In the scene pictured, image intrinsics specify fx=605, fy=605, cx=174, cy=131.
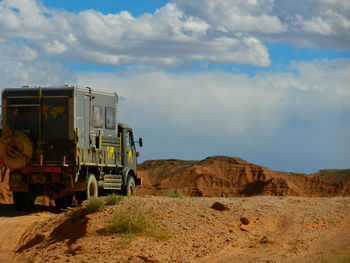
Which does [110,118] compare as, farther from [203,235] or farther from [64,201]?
[203,235]

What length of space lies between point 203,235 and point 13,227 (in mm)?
7041

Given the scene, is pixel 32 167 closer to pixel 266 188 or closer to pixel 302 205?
pixel 302 205

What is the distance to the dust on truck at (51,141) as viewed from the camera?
2095cm

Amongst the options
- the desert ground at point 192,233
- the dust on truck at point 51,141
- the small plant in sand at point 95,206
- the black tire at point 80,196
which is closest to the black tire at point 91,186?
the dust on truck at point 51,141

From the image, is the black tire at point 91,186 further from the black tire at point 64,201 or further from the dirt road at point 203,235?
the dirt road at point 203,235

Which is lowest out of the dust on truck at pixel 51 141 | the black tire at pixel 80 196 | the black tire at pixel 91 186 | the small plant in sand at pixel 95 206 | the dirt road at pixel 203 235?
the dirt road at pixel 203 235

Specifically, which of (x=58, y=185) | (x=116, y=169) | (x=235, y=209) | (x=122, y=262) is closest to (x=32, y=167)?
(x=58, y=185)

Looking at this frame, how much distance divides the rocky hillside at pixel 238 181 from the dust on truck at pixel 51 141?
19316mm

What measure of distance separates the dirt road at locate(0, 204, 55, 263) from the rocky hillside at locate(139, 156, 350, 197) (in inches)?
832

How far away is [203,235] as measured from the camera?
47.4ft

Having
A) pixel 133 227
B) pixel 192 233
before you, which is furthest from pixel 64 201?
pixel 192 233

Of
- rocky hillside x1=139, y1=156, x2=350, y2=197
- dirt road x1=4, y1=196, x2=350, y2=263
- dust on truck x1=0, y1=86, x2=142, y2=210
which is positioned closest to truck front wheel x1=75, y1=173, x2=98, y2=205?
dust on truck x1=0, y1=86, x2=142, y2=210

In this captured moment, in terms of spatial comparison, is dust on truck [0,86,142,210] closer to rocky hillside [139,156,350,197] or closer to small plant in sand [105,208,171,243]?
small plant in sand [105,208,171,243]

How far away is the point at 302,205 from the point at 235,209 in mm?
2865
